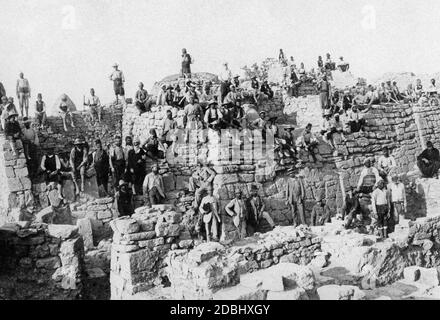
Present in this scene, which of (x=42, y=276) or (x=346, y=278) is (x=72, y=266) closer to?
(x=42, y=276)

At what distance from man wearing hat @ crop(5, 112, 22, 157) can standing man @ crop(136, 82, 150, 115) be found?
488 centimetres

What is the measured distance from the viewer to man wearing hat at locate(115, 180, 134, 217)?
10480 millimetres

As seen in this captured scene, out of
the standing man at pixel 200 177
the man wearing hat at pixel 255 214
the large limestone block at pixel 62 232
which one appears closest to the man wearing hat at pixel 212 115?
the standing man at pixel 200 177

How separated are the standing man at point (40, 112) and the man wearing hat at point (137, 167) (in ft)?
19.7

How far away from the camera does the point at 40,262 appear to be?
8016mm

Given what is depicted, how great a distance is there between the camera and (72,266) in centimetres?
810

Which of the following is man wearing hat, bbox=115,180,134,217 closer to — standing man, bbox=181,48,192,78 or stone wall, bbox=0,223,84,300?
stone wall, bbox=0,223,84,300

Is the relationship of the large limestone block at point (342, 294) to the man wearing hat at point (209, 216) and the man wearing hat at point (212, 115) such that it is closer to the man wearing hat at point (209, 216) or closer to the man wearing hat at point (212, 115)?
the man wearing hat at point (209, 216)

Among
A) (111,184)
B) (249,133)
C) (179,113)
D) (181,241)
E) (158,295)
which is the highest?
(179,113)

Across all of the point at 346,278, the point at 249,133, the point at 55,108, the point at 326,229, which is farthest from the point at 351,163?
the point at 55,108

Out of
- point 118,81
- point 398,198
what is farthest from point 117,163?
point 118,81

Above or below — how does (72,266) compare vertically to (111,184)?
below
